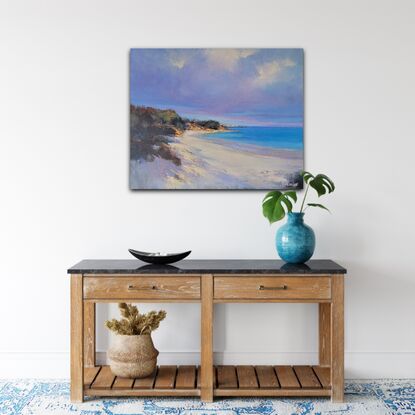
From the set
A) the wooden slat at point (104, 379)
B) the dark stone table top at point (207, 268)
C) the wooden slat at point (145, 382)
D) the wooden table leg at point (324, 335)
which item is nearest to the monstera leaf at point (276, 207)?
the dark stone table top at point (207, 268)

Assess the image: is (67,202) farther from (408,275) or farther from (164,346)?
(408,275)

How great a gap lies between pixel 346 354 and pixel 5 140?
2.48 metres

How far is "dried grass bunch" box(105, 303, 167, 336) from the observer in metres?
3.06

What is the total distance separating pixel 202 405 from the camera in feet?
Result: 9.32

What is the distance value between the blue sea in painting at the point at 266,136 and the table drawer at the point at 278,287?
87 centimetres

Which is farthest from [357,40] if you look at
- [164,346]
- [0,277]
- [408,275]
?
[0,277]

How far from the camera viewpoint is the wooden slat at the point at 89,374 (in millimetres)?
2956

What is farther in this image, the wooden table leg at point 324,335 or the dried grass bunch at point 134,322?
the wooden table leg at point 324,335

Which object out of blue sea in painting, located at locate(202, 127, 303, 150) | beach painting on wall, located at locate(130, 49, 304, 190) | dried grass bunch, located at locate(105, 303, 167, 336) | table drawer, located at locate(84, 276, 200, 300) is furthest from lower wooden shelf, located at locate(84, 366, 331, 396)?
blue sea in painting, located at locate(202, 127, 303, 150)

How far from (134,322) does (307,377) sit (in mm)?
1039

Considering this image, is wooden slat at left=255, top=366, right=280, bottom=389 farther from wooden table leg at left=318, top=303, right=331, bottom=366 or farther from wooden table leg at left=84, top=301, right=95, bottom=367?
wooden table leg at left=84, top=301, right=95, bottom=367

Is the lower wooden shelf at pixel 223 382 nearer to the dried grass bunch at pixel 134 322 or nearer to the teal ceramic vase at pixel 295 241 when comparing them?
the dried grass bunch at pixel 134 322

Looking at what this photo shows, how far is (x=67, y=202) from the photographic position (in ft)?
10.8

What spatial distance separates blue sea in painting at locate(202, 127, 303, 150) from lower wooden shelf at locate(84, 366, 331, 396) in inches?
53.1
